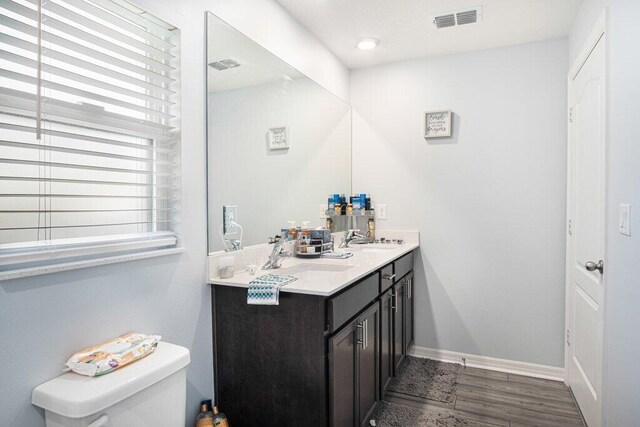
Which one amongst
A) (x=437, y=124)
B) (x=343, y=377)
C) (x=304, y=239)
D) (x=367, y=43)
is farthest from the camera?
(x=437, y=124)

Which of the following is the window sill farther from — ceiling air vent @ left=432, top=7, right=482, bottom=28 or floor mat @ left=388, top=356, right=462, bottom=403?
ceiling air vent @ left=432, top=7, right=482, bottom=28

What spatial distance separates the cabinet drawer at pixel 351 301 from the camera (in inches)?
62.8

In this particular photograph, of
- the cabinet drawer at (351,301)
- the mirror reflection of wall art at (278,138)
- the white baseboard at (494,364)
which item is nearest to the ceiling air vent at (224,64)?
the mirror reflection of wall art at (278,138)

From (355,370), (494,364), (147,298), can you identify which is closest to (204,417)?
(147,298)

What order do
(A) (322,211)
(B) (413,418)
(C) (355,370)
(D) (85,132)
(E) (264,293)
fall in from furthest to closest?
(A) (322,211)
(B) (413,418)
(C) (355,370)
(E) (264,293)
(D) (85,132)

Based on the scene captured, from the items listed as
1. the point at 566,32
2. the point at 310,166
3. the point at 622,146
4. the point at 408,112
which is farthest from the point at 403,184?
the point at 622,146

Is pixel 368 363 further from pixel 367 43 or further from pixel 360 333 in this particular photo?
pixel 367 43

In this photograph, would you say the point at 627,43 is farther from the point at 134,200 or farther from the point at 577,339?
the point at 134,200

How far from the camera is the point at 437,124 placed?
308 centimetres

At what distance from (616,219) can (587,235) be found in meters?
0.62

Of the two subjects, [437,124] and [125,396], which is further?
[437,124]

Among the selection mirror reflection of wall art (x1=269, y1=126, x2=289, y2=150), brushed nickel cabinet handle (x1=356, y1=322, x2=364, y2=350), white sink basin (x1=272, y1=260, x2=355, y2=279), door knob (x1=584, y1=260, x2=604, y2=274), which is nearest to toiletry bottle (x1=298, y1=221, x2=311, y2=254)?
white sink basin (x1=272, y1=260, x2=355, y2=279)

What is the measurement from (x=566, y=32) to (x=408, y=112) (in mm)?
1179

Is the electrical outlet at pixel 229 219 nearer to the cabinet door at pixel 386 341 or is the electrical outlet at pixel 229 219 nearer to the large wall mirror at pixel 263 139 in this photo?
the large wall mirror at pixel 263 139
